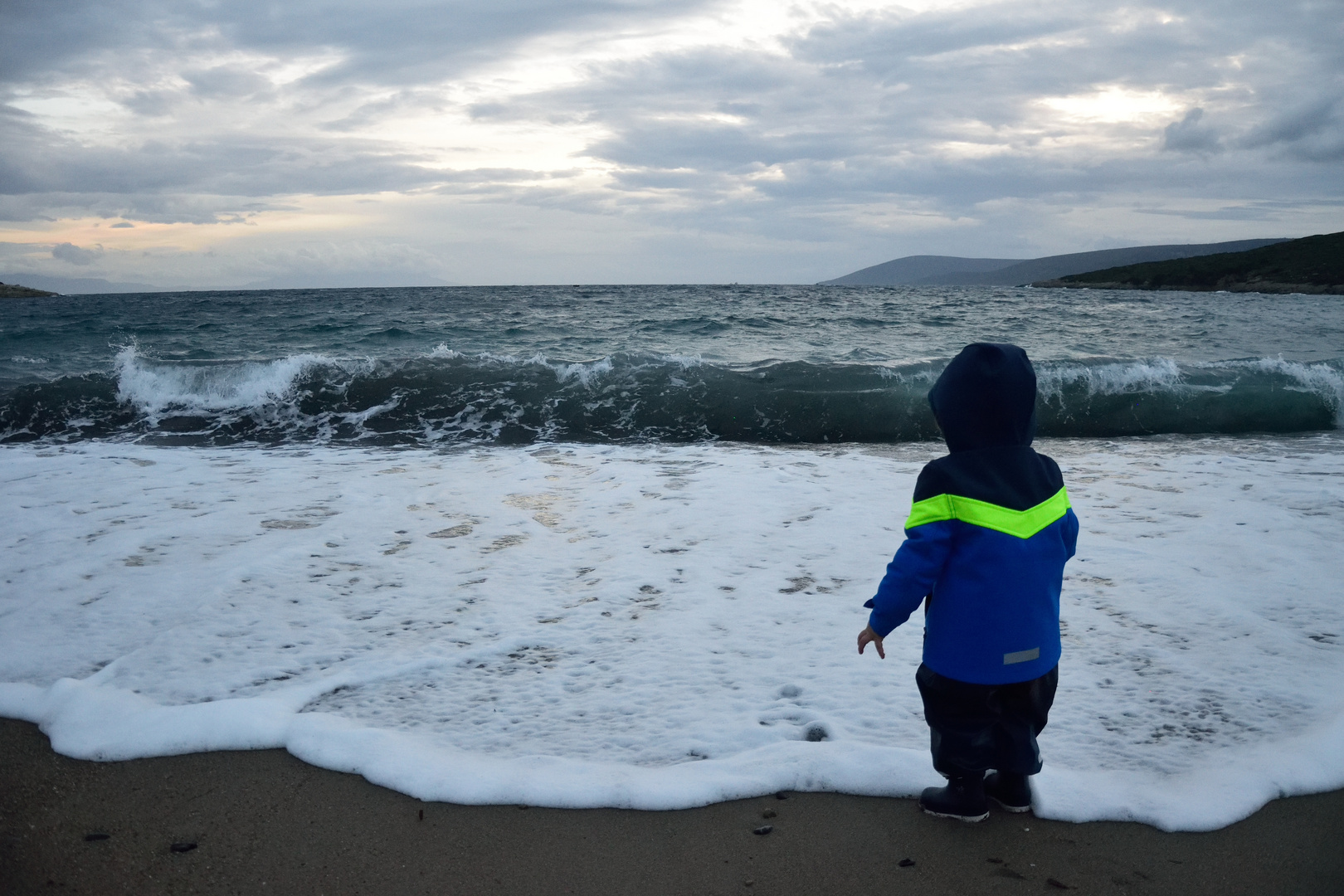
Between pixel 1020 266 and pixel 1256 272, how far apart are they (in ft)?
308

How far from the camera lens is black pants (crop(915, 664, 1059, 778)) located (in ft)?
7.23

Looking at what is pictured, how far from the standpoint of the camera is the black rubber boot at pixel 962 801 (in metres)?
2.24

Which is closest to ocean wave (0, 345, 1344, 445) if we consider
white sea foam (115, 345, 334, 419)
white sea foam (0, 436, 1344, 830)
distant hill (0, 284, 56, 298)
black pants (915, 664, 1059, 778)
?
white sea foam (115, 345, 334, 419)

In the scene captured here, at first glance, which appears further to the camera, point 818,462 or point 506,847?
point 818,462

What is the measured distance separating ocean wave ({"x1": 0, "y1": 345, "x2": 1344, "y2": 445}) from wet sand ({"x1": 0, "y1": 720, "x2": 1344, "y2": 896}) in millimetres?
6466

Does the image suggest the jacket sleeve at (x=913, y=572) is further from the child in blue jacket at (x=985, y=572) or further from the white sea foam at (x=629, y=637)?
the white sea foam at (x=629, y=637)

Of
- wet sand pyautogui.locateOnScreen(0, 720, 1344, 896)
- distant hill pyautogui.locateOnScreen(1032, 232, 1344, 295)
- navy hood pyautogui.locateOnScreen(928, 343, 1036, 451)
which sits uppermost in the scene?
distant hill pyautogui.locateOnScreen(1032, 232, 1344, 295)

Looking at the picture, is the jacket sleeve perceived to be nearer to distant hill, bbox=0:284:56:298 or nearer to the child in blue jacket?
the child in blue jacket

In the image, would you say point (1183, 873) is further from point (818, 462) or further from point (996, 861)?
point (818, 462)

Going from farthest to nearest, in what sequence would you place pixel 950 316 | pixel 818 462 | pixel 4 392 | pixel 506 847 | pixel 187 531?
pixel 950 316 < pixel 4 392 < pixel 818 462 < pixel 187 531 < pixel 506 847

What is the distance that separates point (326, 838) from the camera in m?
2.21

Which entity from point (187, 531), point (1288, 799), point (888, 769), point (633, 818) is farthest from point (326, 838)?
point (187, 531)

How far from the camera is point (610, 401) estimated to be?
10305 millimetres

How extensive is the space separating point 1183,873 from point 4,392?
14.1 meters
